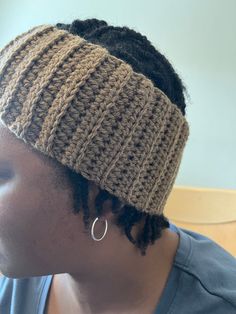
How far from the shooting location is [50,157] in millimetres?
615

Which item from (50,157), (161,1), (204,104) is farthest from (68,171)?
(161,1)

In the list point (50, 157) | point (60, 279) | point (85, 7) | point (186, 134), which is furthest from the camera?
point (85, 7)

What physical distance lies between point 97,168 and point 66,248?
0.15 meters

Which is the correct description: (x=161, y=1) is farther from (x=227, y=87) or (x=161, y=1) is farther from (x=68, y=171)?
(x=68, y=171)

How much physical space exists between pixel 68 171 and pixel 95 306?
30 centimetres

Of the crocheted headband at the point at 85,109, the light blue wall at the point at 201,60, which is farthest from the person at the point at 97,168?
the light blue wall at the point at 201,60

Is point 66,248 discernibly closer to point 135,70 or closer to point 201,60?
point 135,70

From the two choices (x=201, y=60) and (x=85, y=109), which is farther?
(x=201, y=60)

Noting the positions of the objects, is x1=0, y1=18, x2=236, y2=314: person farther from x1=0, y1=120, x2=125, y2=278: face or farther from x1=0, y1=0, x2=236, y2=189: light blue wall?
x1=0, y1=0, x2=236, y2=189: light blue wall

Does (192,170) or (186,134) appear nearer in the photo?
(186,134)

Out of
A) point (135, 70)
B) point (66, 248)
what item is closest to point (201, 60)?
point (135, 70)

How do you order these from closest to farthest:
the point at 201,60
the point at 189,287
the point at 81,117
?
the point at 81,117, the point at 189,287, the point at 201,60

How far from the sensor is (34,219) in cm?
63

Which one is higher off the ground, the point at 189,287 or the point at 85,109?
the point at 85,109
